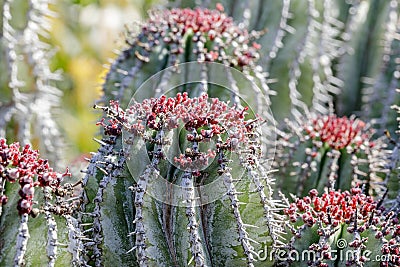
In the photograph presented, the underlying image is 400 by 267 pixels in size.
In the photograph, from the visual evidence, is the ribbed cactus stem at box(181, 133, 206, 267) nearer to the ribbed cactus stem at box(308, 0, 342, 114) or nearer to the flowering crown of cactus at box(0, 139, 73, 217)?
the flowering crown of cactus at box(0, 139, 73, 217)

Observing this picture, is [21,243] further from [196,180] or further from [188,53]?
[188,53]

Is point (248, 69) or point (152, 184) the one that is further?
point (248, 69)

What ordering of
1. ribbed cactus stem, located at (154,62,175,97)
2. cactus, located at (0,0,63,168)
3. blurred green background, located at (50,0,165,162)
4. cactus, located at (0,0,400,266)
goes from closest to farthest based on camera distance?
cactus, located at (0,0,400,266) < ribbed cactus stem, located at (154,62,175,97) < cactus, located at (0,0,63,168) < blurred green background, located at (50,0,165,162)

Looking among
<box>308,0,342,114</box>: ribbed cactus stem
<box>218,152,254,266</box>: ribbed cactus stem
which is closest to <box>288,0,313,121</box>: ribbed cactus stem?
<box>308,0,342,114</box>: ribbed cactus stem

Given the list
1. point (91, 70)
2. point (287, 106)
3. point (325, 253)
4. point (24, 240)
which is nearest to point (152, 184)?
point (24, 240)

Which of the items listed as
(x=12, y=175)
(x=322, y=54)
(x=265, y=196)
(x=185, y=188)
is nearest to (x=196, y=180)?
(x=185, y=188)

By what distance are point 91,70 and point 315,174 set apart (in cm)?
224

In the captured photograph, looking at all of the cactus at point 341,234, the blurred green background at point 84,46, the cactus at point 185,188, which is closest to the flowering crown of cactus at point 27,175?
the cactus at point 185,188

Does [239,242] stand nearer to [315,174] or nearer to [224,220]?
[224,220]

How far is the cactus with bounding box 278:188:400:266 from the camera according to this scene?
5.88 ft

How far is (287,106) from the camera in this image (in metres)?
2.94

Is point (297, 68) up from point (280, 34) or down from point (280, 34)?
down

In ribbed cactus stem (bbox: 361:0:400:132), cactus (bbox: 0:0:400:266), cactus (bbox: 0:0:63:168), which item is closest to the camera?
cactus (bbox: 0:0:400:266)

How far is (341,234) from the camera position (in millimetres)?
1851
